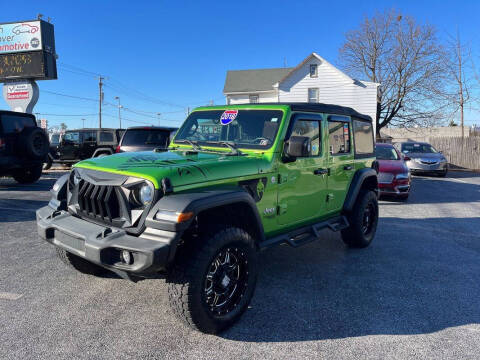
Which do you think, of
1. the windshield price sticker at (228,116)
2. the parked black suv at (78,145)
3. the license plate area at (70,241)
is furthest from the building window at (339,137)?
the parked black suv at (78,145)

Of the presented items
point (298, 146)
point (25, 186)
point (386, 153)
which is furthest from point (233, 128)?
point (25, 186)

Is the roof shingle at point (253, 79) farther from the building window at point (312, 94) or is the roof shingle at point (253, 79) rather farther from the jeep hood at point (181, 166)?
the jeep hood at point (181, 166)

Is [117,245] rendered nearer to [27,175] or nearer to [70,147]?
[27,175]

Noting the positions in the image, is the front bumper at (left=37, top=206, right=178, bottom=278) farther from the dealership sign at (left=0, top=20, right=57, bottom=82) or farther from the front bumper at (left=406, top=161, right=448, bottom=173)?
the dealership sign at (left=0, top=20, right=57, bottom=82)

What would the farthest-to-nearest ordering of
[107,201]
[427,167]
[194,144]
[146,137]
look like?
[427,167], [146,137], [194,144], [107,201]

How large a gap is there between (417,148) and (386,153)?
7.43 m

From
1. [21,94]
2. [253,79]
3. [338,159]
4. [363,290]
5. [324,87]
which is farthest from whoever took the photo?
[253,79]

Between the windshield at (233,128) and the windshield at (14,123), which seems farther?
the windshield at (14,123)

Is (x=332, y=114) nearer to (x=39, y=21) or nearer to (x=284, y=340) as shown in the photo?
(x=284, y=340)

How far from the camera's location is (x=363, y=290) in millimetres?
3688

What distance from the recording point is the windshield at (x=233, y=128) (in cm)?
364

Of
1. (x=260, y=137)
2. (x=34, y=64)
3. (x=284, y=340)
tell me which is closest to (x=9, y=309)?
(x=284, y=340)

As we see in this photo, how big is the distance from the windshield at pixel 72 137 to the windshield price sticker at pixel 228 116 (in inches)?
548

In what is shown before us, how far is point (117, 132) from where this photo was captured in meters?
15.3
